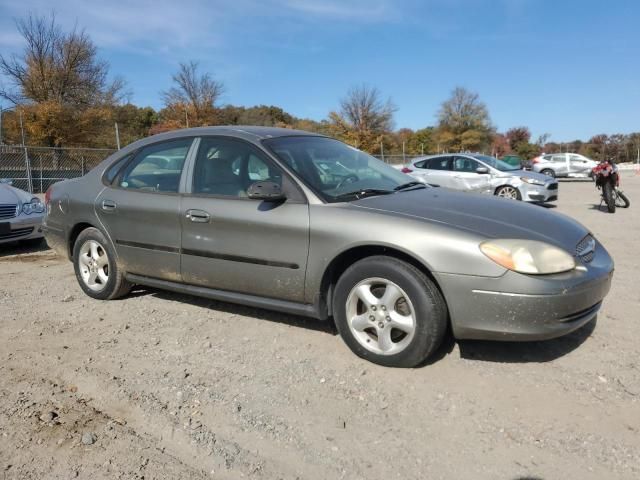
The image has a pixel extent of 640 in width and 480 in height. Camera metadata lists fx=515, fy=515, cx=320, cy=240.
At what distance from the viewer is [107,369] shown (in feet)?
11.2

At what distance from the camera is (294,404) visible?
2916mm

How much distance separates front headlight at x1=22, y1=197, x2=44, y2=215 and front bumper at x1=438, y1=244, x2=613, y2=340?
6670mm

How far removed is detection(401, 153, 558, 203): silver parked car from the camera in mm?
12680

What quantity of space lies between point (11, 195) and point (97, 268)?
146 inches

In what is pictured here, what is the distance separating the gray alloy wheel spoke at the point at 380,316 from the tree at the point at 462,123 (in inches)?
2369

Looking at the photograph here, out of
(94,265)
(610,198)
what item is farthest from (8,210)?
(610,198)

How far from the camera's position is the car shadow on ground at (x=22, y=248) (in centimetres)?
756

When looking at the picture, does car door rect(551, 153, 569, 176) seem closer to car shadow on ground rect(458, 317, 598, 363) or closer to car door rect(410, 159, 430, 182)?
car door rect(410, 159, 430, 182)

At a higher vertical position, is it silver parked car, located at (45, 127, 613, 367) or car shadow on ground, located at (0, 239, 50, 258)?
silver parked car, located at (45, 127, 613, 367)

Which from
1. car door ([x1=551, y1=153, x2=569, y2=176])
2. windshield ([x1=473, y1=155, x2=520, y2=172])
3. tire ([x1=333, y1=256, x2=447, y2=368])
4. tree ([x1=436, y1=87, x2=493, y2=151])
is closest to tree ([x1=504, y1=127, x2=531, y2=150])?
tree ([x1=436, y1=87, x2=493, y2=151])

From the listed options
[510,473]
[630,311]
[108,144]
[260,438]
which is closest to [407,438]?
[510,473]

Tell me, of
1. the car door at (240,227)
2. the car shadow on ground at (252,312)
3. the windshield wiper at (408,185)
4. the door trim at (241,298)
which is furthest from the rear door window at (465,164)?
the door trim at (241,298)

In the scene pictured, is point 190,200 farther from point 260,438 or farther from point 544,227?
point 544,227

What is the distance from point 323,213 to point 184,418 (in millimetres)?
1540
